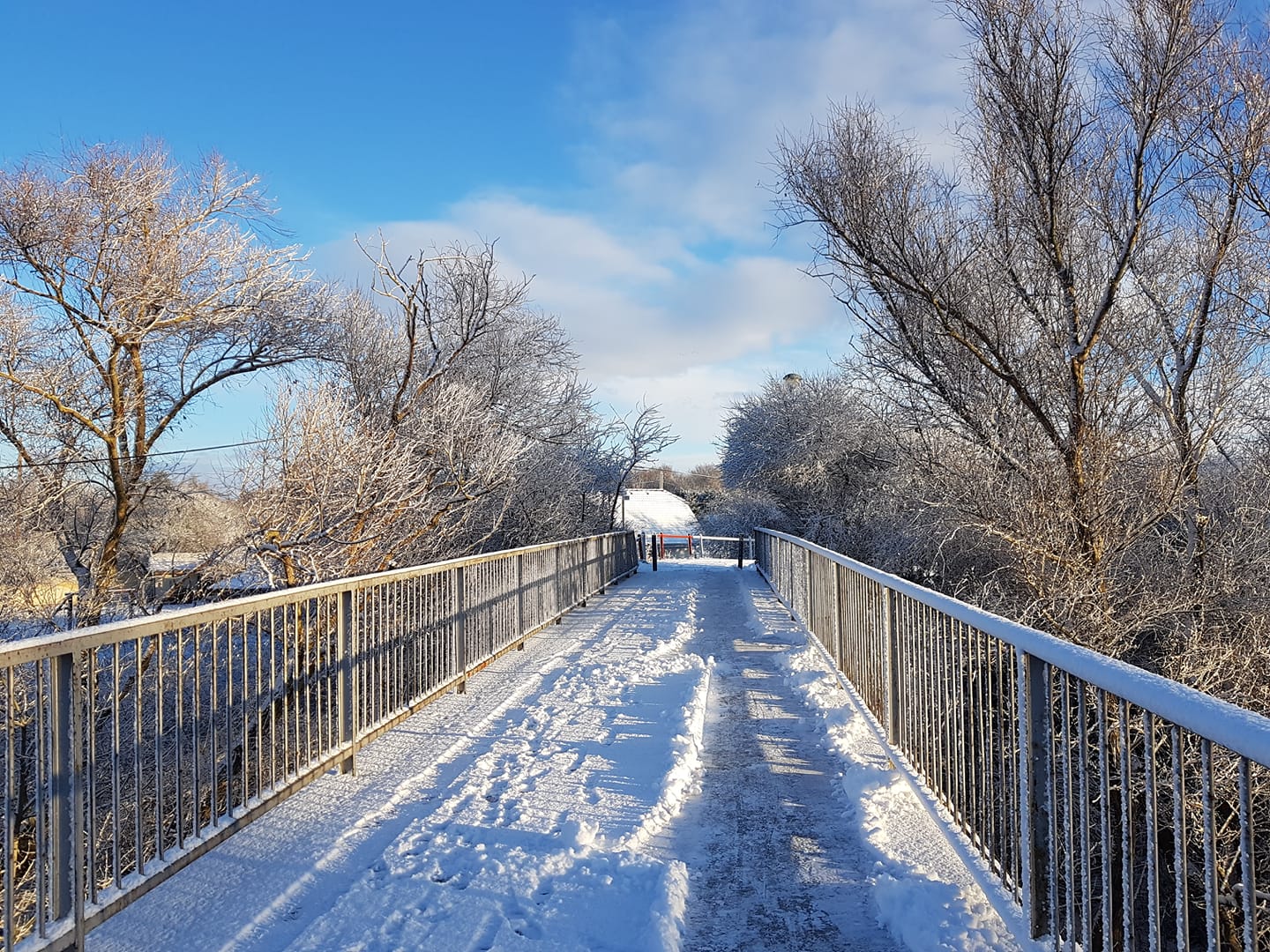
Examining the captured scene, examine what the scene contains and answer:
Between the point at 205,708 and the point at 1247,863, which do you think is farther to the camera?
the point at 205,708

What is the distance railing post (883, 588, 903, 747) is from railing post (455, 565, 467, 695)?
12.3ft

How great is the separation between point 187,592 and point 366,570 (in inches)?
103

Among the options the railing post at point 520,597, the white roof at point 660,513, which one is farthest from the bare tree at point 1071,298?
the white roof at point 660,513

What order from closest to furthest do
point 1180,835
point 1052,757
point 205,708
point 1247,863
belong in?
point 1247,863
point 1180,835
point 1052,757
point 205,708

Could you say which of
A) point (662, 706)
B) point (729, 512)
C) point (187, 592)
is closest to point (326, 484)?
point (187, 592)

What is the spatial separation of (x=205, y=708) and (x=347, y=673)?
455 centimetres

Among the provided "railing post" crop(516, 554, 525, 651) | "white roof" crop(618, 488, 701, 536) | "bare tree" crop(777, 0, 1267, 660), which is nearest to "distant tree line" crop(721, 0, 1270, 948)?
"bare tree" crop(777, 0, 1267, 660)

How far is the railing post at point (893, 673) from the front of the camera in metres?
4.76

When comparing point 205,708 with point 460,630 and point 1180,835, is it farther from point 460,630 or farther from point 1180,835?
point 1180,835

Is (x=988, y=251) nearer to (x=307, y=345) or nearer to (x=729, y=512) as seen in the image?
(x=307, y=345)

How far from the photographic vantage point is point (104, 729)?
9328 millimetres

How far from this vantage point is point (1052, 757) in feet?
8.78

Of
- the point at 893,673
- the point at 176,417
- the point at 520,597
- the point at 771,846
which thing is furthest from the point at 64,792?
the point at 176,417

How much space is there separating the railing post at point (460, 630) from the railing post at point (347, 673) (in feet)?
6.67
